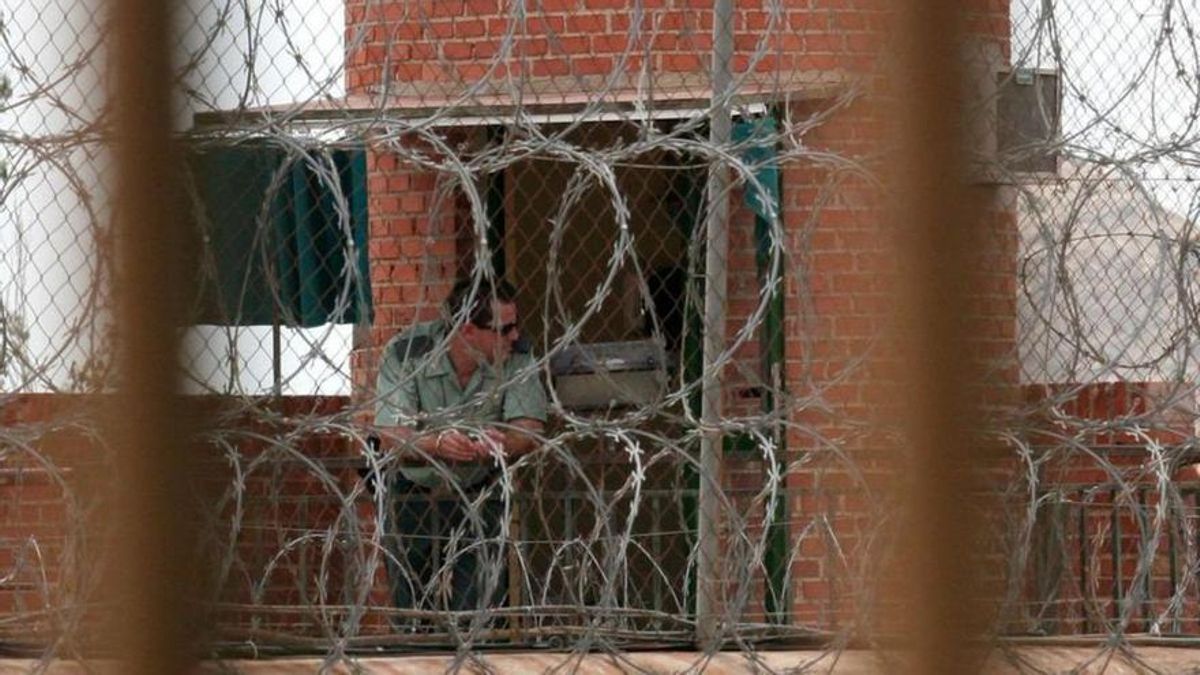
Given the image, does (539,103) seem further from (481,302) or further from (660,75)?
(481,302)

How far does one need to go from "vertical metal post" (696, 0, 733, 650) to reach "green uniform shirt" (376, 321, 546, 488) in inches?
19.3

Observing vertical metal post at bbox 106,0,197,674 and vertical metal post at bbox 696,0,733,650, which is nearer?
vertical metal post at bbox 106,0,197,674

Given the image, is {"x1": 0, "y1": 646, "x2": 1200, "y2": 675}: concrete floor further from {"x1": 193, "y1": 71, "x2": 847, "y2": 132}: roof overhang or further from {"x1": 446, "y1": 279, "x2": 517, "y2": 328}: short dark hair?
{"x1": 193, "y1": 71, "x2": 847, "y2": 132}: roof overhang

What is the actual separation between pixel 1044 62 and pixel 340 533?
2.24 metres

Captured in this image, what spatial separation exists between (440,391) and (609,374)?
78cm

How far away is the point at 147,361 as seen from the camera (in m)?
1.18

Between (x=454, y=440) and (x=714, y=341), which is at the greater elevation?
(x=714, y=341)

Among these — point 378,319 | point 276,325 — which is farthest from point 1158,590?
point 276,325

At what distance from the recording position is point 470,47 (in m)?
7.50

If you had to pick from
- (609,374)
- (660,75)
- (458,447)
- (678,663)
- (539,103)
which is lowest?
(678,663)

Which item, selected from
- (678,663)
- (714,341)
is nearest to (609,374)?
(714,341)

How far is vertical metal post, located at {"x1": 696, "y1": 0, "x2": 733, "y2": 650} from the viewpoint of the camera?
5.50 m

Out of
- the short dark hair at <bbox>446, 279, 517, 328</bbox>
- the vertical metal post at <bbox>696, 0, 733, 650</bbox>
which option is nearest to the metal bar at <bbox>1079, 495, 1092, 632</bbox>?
the vertical metal post at <bbox>696, 0, 733, 650</bbox>

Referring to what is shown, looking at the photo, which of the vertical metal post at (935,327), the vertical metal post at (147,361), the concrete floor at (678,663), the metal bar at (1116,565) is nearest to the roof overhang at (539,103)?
the concrete floor at (678,663)
